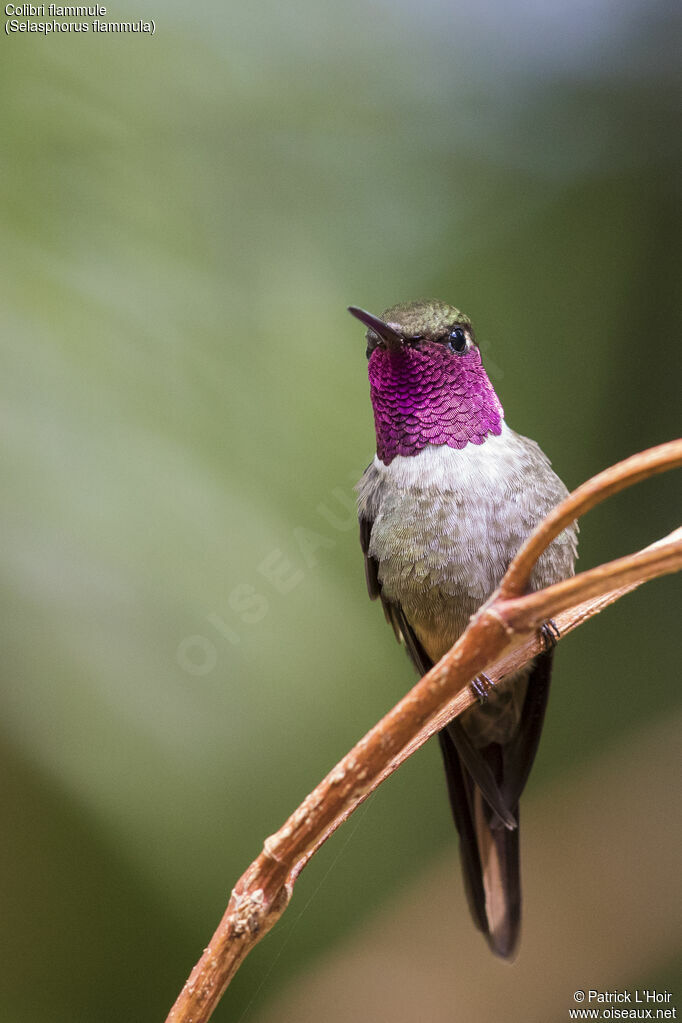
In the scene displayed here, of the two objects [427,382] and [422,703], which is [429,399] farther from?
[422,703]

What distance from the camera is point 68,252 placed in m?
1.45

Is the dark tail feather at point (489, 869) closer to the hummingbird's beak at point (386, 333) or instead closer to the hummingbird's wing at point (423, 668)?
the hummingbird's wing at point (423, 668)

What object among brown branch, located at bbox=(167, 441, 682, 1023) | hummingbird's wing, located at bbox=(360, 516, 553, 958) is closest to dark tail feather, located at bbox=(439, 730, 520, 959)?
hummingbird's wing, located at bbox=(360, 516, 553, 958)

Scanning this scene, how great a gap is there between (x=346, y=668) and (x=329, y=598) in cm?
13

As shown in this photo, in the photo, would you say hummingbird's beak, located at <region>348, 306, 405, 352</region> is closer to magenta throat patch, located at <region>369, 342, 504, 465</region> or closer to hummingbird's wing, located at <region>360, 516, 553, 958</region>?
magenta throat patch, located at <region>369, 342, 504, 465</region>

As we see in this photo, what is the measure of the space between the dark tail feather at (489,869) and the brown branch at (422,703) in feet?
2.91

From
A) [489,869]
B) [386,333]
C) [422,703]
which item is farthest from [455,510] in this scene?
[422,703]

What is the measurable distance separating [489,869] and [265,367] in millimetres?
952

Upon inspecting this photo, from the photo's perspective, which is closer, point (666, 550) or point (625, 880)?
point (666, 550)

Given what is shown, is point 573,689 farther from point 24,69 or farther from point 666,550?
point 24,69

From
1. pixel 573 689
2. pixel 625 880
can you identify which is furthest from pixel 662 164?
pixel 625 880

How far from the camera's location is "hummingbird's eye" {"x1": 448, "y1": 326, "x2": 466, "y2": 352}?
1.11m

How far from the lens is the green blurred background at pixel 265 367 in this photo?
4.63 feet

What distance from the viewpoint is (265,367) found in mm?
1480
